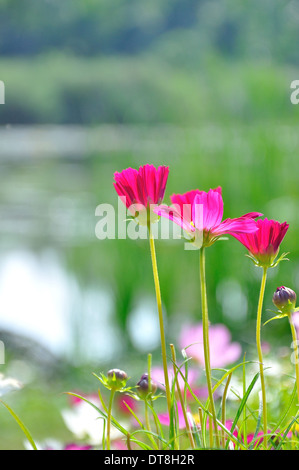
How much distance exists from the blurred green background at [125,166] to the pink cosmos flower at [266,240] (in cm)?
65

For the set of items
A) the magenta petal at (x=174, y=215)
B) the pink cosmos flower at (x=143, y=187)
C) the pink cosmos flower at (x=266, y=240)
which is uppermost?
the pink cosmos flower at (x=143, y=187)

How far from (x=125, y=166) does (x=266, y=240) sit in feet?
4.15

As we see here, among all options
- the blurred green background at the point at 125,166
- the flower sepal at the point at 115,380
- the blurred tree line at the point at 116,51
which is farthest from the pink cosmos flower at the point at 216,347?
the blurred tree line at the point at 116,51

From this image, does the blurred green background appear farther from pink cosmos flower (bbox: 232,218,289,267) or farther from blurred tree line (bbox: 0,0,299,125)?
pink cosmos flower (bbox: 232,218,289,267)

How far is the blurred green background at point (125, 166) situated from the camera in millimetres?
1299

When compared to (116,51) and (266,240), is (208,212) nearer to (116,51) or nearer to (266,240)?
(266,240)

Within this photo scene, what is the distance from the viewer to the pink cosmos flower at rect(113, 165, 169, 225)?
225mm

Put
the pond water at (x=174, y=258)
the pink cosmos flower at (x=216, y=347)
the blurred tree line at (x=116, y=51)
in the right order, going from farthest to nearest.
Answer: the blurred tree line at (x=116, y=51), the pond water at (x=174, y=258), the pink cosmos flower at (x=216, y=347)

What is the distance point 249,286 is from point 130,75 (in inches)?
162

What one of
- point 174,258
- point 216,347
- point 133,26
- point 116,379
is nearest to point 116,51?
point 133,26

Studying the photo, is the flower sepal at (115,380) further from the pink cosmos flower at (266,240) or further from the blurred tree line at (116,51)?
the blurred tree line at (116,51)

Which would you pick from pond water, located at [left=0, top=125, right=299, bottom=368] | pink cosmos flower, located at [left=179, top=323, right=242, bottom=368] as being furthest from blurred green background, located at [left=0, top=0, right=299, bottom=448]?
pink cosmos flower, located at [left=179, top=323, right=242, bottom=368]

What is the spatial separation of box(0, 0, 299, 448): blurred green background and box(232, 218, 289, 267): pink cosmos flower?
2.12ft
